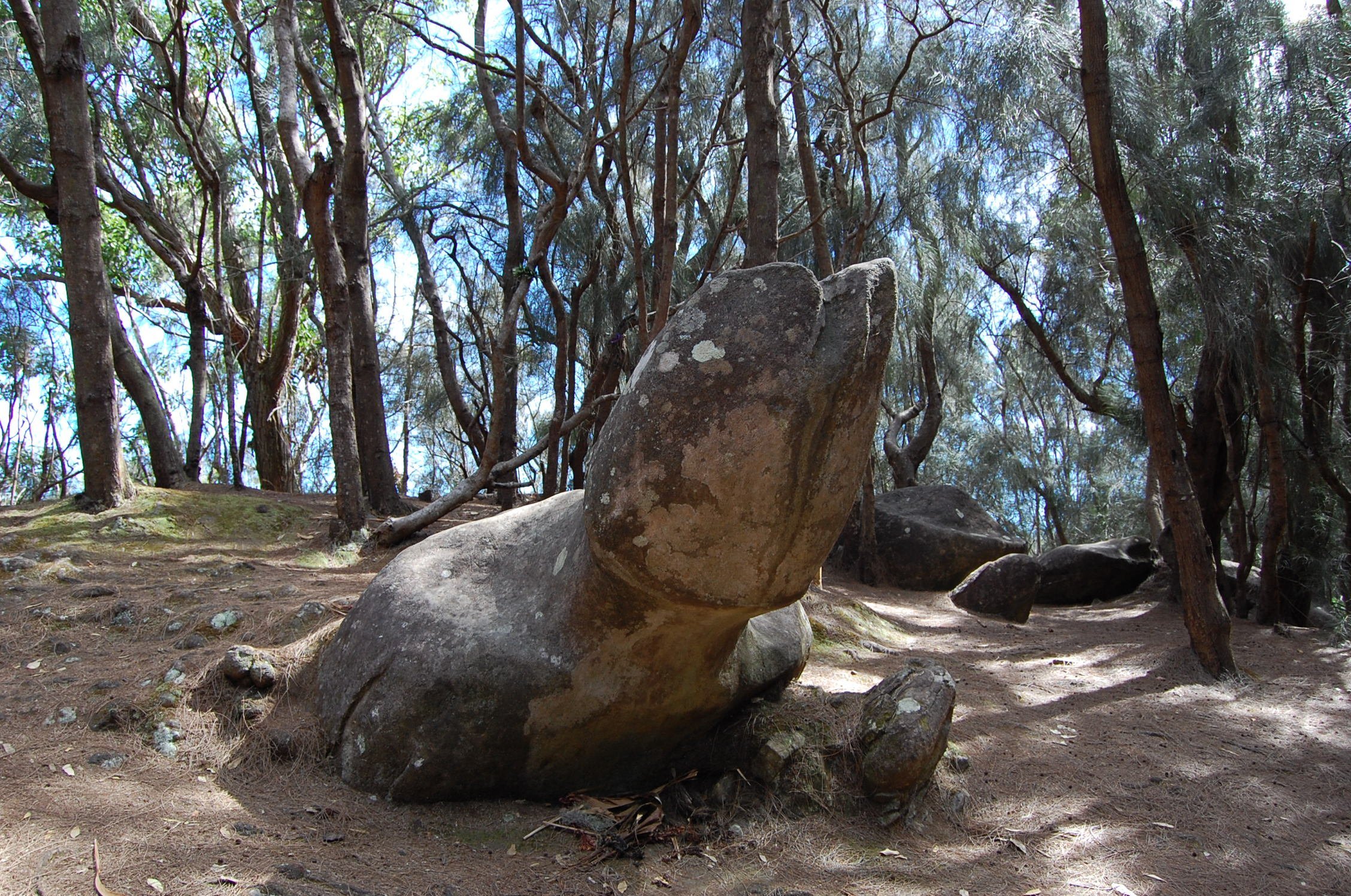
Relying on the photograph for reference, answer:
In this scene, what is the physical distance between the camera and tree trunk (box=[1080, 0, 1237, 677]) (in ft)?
16.1

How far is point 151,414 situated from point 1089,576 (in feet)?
27.4

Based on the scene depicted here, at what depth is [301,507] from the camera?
6.56 meters

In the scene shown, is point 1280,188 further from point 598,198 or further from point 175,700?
point 175,700

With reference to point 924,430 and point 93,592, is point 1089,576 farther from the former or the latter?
point 93,592

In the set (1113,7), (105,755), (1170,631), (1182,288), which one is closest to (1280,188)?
(1182,288)

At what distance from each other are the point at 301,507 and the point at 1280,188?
7.20m

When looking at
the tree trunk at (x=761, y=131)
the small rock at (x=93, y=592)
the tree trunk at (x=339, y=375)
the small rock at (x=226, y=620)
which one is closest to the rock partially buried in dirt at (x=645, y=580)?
the small rock at (x=226, y=620)

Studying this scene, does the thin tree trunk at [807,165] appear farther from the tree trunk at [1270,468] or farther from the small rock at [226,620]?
the small rock at [226,620]

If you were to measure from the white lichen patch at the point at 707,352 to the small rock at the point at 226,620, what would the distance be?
99.2 inches

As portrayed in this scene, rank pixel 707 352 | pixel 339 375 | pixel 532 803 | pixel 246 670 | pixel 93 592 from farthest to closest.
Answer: pixel 339 375 → pixel 93 592 → pixel 246 670 → pixel 532 803 → pixel 707 352

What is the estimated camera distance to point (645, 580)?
2.47 meters

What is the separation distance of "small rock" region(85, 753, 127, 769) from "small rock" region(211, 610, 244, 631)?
2.95 feet

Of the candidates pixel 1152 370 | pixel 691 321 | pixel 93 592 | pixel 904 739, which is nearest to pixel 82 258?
pixel 93 592

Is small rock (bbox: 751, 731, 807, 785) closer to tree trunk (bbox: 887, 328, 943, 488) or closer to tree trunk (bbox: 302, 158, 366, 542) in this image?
tree trunk (bbox: 302, 158, 366, 542)
